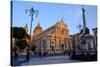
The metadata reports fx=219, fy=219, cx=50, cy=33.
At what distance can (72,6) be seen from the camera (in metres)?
2.88

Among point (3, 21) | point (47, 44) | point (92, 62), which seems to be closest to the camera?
point (3, 21)

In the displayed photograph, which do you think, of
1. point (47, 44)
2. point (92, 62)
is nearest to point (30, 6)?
point (47, 44)

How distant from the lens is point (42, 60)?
273cm

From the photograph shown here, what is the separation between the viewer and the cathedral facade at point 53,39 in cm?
271

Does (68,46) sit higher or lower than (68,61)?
higher

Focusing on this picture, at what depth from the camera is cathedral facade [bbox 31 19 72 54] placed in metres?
2.71

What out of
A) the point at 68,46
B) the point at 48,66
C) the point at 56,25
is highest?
the point at 56,25

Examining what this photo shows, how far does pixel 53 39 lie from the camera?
110 inches

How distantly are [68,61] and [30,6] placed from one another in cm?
86

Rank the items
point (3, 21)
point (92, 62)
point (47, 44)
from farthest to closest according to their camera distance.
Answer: point (92, 62), point (47, 44), point (3, 21)

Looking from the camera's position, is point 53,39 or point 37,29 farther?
point 53,39

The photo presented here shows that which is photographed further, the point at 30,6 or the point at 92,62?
the point at 92,62

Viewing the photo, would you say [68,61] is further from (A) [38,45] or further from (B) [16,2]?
(B) [16,2]

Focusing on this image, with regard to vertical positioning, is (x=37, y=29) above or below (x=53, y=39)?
above
